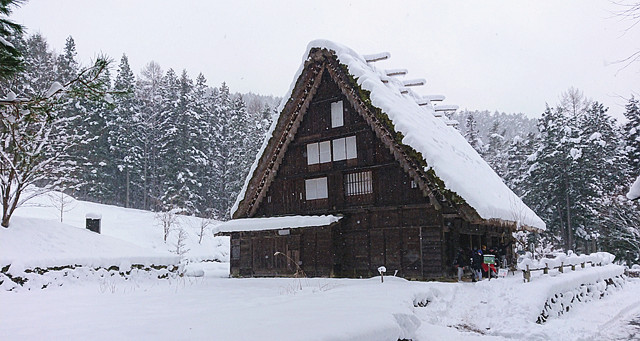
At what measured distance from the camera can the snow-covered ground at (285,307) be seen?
664 centimetres

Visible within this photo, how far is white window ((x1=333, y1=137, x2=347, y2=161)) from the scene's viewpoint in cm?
2078

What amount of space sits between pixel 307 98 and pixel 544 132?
28.3m

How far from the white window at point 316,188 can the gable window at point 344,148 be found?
A: 50.3 inches

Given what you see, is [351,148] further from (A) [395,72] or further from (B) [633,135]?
(B) [633,135]

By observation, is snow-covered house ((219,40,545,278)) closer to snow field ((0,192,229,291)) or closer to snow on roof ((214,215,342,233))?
snow on roof ((214,215,342,233))

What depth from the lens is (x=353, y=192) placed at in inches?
802

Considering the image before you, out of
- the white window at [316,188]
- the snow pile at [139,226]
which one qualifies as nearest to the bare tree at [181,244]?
the snow pile at [139,226]

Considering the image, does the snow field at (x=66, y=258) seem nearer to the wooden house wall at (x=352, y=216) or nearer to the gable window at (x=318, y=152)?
the wooden house wall at (x=352, y=216)

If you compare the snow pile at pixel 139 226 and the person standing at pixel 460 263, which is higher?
the snow pile at pixel 139 226

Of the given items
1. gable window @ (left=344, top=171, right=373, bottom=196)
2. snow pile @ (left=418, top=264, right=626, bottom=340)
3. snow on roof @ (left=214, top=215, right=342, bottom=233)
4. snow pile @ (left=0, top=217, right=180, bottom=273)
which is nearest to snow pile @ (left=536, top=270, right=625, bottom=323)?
snow pile @ (left=418, top=264, right=626, bottom=340)

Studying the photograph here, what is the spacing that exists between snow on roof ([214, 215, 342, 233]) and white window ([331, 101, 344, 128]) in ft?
13.7

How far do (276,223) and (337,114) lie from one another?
557cm

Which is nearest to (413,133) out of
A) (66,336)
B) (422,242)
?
(422,242)

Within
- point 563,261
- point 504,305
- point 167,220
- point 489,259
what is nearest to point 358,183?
point 489,259
